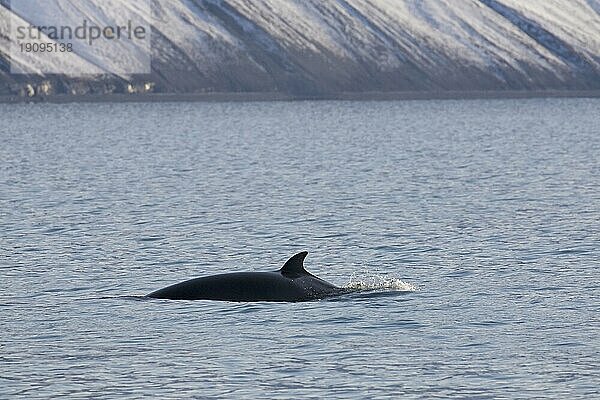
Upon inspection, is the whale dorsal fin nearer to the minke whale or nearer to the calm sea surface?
the minke whale

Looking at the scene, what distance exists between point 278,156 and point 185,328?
3294 inches

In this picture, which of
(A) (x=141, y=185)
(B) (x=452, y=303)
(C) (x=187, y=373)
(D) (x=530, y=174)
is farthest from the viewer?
(D) (x=530, y=174)

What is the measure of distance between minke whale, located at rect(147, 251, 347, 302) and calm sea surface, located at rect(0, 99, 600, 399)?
0.39 metres

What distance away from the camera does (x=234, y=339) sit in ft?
93.9

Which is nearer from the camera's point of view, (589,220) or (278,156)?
(589,220)

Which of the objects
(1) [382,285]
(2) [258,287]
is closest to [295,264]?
(2) [258,287]

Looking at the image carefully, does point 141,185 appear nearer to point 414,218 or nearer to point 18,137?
point 414,218

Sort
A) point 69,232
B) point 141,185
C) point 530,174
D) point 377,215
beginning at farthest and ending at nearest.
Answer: point 530,174 → point 141,185 → point 377,215 → point 69,232

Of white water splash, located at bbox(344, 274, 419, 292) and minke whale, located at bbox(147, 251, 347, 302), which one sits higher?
minke whale, located at bbox(147, 251, 347, 302)

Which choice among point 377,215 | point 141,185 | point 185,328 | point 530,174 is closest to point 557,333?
point 185,328

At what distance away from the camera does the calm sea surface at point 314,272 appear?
25.4 meters

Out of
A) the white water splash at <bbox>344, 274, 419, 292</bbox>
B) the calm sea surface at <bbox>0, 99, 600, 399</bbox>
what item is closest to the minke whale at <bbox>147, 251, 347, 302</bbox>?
the calm sea surface at <bbox>0, 99, 600, 399</bbox>

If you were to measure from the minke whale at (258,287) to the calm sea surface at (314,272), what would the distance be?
1.29 feet

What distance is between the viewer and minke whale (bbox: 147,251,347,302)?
32.7 m
